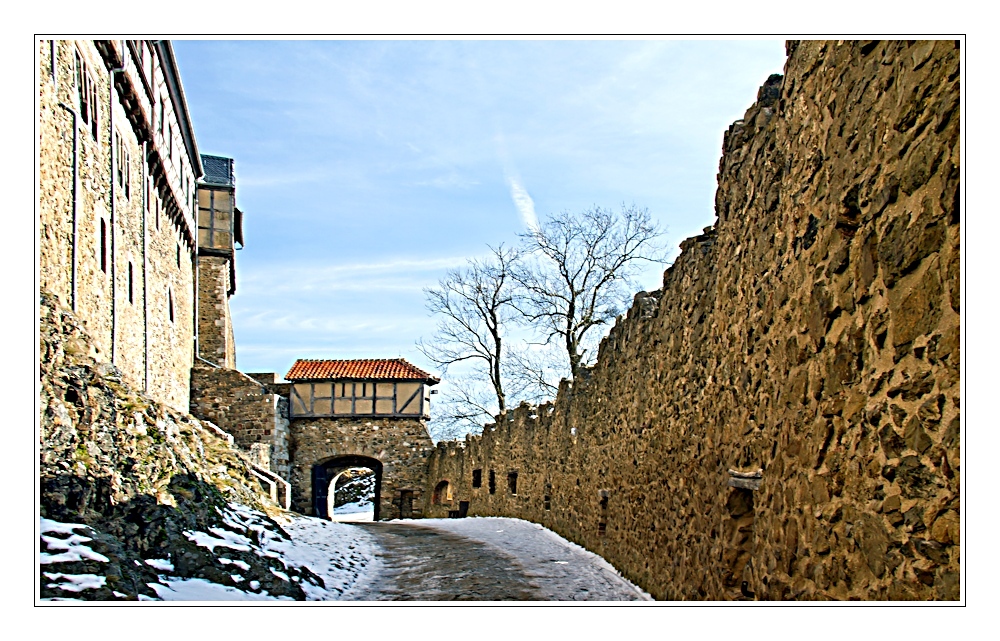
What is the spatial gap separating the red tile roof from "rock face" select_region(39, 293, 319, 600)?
1746 centimetres

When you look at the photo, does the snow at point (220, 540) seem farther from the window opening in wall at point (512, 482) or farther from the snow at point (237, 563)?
the window opening in wall at point (512, 482)

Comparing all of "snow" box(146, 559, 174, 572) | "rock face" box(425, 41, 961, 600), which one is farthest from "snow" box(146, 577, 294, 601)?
"rock face" box(425, 41, 961, 600)

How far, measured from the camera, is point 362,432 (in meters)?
25.3

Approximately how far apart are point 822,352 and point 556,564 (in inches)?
212

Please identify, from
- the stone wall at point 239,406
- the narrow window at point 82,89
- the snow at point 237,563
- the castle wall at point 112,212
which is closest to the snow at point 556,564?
the snow at point 237,563

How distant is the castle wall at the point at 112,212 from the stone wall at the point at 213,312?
3.56 metres

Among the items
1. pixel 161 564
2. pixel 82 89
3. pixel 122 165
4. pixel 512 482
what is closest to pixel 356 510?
pixel 512 482

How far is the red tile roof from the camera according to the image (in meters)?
25.8

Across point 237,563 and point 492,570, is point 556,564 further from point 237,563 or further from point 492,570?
point 237,563

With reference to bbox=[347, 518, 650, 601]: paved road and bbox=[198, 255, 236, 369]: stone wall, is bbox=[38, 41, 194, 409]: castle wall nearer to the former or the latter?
bbox=[198, 255, 236, 369]: stone wall

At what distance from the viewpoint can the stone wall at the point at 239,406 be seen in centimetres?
2236

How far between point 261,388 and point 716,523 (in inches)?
796

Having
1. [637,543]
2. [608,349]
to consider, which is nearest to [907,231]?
[637,543]

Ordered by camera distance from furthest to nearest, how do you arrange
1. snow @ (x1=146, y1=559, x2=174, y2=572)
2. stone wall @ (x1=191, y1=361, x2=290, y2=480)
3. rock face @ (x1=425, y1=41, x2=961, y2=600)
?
stone wall @ (x1=191, y1=361, x2=290, y2=480), snow @ (x1=146, y1=559, x2=174, y2=572), rock face @ (x1=425, y1=41, x2=961, y2=600)
